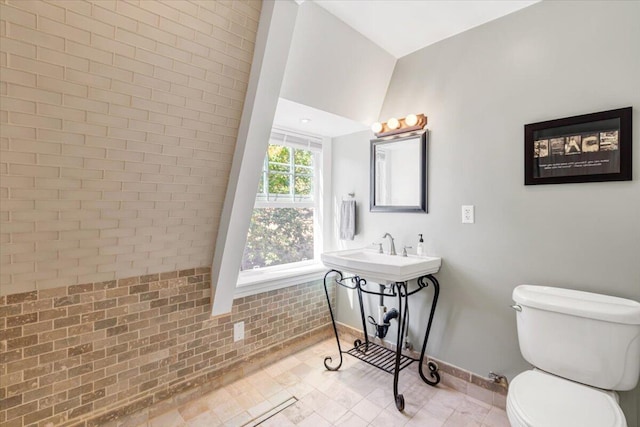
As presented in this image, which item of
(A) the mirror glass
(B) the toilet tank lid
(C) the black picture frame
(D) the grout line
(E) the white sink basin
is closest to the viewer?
(B) the toilet tank lid

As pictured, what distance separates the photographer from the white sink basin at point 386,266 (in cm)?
182

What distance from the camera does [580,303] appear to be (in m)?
1.39

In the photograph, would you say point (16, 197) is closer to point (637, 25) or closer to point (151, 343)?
point (151, 343)

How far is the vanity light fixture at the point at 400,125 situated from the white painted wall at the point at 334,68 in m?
0.12

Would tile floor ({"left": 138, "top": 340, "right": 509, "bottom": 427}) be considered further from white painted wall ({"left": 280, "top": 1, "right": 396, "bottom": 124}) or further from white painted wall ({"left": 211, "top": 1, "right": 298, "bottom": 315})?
white painted wall ({"left": 280, "top": 1, "right": 396, "bottom": 124})

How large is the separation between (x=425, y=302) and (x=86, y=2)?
244 cm

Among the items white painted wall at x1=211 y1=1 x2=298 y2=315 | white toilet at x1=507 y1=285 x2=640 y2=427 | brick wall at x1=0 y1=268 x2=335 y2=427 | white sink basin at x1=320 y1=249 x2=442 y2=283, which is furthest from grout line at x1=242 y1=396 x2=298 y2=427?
white toilet at x1=507 y1=285 x2=640 y2=427

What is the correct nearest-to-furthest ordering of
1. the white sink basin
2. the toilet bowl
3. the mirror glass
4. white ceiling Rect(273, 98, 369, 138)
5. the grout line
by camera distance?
the toilet bowl, the grout line, the white sink basin, white ceiling Rect(273, 98, 369, 138), the mirror glass

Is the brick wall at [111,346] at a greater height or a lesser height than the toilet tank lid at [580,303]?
lesser

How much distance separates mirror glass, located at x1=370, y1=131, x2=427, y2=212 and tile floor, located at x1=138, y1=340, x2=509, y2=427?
1.24m

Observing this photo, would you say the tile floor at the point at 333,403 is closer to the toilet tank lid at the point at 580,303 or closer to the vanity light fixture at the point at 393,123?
the toilet tank lid at the point at 580,303

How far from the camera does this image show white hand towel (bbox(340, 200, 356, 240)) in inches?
103

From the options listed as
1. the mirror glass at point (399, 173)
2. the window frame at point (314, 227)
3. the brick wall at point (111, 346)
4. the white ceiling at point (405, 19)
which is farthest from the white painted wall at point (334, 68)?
the brick wall at point (111, 346)

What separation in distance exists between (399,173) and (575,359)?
4.91 feet
